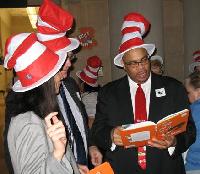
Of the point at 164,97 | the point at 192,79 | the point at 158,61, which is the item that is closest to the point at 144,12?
the point at 158,61

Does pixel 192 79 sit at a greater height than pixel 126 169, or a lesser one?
greater

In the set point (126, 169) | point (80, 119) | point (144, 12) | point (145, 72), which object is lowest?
point (126, 169)

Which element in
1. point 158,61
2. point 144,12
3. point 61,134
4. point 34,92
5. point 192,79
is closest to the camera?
point 61,134

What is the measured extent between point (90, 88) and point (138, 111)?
2.30 m

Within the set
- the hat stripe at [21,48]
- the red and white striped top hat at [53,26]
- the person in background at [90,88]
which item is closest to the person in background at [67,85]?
the red and white striped top hat at [53,26]

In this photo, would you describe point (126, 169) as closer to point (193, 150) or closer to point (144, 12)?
point (193, 150)

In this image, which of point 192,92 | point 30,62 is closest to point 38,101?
point 30,62

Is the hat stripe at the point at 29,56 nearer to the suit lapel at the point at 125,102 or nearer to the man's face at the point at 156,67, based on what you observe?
the suit lapel at the point at 125,102

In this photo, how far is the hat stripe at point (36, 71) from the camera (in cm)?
196

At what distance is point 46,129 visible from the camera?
1.86 m

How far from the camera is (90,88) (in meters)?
5.20

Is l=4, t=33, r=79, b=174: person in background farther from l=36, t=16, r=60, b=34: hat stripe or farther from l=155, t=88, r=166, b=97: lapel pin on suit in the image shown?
l=155, t=88, r=166, b=97: lapel pin on suit

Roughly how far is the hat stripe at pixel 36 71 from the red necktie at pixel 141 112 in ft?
3.80

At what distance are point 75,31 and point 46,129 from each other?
6.75m
